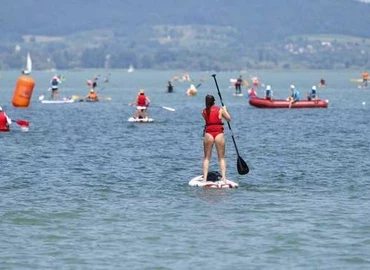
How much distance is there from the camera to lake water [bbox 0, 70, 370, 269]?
2066cm

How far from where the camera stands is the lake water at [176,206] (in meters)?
20.7

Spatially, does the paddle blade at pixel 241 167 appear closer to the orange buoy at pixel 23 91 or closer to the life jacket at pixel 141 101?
the life jacket at pixel 141 101

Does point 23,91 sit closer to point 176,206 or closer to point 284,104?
point 284,104

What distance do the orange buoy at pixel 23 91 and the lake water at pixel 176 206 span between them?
85.0 ft

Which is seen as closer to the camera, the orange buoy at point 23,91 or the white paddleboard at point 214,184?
the white paddleboard at point 214,184

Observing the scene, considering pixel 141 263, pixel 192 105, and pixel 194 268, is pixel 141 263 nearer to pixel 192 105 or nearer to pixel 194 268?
pixel 194 268

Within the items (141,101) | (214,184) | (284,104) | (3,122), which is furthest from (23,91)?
(214,184)

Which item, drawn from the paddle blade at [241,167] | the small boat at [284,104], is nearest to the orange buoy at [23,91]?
the small boat at [284,104]

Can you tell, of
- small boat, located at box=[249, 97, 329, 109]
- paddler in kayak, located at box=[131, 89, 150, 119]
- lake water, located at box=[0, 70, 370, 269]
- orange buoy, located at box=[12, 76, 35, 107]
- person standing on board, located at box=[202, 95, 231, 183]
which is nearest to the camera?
lake water, located at box=[0, 70, 370, 269]

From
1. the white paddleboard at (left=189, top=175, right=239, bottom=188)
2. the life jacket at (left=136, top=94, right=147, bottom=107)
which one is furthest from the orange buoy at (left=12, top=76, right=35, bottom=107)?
the white paddleboard at (left=189, top=175, right=239, bottom=188)

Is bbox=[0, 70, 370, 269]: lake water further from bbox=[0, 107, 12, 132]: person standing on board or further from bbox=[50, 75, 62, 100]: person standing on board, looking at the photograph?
bbox=[50, 75, 62, 100]: person standing on board

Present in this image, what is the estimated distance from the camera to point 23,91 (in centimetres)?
7738

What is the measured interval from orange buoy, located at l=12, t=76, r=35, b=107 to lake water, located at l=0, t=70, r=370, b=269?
25910 mm

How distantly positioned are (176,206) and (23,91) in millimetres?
52496
